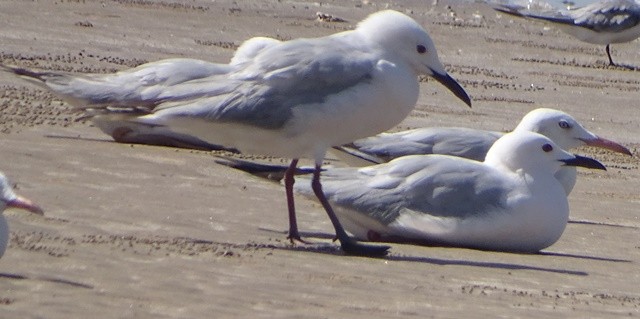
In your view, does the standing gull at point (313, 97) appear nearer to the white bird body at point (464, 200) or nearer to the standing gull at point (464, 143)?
the white bird body at point (464, 200)

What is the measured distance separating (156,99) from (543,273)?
2308 mm

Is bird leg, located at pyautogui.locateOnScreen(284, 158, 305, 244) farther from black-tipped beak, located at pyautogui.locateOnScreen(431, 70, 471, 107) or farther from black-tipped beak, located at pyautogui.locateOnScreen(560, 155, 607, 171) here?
black-tipped beak, located at pyautogui.locateOnScreen(560, 155, 607, 171)

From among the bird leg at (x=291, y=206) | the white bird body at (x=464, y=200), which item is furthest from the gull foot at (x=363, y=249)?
the white bird body at (x=464, y=200)

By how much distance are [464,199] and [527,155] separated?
0.45 meters

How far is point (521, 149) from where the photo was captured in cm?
819

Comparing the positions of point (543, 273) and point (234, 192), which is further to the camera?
point (234, 192)

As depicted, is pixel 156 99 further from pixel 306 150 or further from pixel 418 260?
pixel 418 260

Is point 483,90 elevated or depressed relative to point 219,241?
depressed

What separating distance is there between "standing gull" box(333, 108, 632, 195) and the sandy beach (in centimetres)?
47

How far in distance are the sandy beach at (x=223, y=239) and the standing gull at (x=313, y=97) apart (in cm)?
44

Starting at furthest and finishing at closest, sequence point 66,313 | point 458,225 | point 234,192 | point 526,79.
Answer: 1. point 526,79
2. point 234,192
3. point 458,225
4. point 66,313

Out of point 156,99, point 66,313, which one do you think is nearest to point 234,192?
point 156,99

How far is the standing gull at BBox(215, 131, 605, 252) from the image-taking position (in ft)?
26.1

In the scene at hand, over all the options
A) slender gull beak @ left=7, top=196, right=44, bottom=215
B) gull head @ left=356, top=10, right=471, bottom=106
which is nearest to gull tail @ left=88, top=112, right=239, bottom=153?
gull head @ left=356, top=10, right=471, bottom=106
